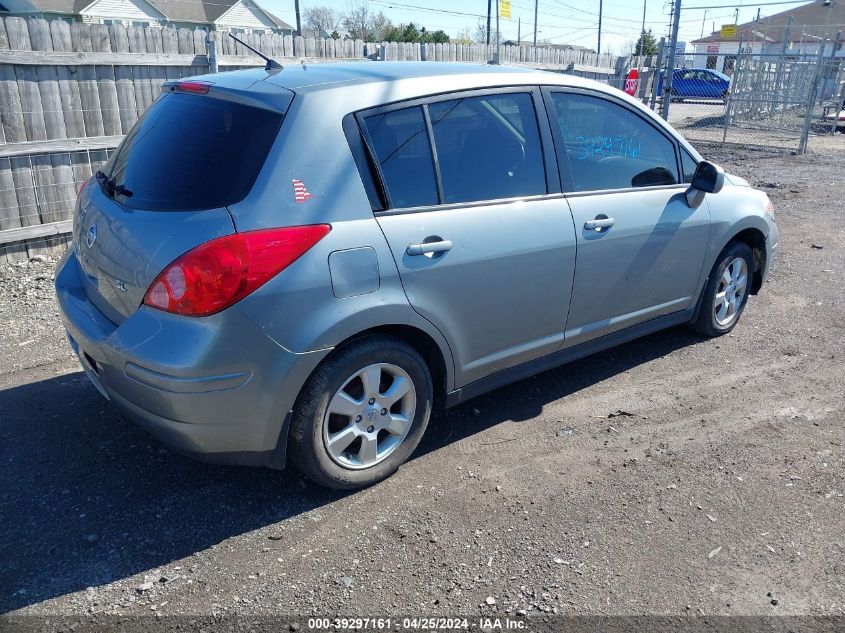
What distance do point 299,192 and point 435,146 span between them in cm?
81

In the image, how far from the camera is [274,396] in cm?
291

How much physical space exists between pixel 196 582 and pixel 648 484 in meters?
2.15

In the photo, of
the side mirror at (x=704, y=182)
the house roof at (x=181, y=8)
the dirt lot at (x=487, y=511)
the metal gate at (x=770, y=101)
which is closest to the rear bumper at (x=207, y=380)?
the dirt lot at (x=487, y=511)

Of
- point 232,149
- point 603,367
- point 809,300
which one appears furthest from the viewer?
point 809,300

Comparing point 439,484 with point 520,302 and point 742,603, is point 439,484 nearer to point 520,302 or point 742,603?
point 520,302

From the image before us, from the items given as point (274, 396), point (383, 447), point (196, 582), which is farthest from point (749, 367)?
point (196, 582)

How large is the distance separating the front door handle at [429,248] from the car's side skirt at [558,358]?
2.58 ft

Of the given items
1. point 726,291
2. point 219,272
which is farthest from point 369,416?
point 726,291

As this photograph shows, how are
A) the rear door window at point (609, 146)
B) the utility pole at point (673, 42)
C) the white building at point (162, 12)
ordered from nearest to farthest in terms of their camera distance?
1. the rear door window at point (609, 146)
2. the utility pole at point (673, 42)
3. the white building at point (162, 12)

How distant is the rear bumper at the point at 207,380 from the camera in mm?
2758

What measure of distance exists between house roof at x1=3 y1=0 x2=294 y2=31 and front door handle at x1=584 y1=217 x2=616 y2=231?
3945 centimetres

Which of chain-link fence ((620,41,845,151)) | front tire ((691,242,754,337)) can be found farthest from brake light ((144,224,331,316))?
chain-link fence ((620,41,845,151))

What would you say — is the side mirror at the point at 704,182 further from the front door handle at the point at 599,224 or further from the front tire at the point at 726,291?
the front door handle at the point at 599,224

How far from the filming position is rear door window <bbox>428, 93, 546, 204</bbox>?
3465 millimetres
